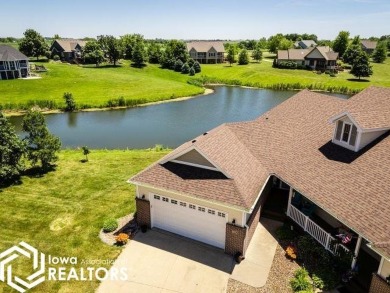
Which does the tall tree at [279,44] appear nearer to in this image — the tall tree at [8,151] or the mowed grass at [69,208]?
the mowed grass at [69,208]

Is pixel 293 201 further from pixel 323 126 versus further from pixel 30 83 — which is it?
pixel 30 83

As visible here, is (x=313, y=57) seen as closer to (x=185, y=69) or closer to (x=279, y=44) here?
(x=279, y=44)

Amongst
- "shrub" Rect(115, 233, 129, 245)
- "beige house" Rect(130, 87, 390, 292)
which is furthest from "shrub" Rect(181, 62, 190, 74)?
"shrub" Rect(115, 233, 129, 245)

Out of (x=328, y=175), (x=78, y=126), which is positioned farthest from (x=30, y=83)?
(x=328, y=175)

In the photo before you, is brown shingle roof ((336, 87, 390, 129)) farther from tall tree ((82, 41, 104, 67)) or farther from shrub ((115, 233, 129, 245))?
tall tree ((82, 41, 104, 67))

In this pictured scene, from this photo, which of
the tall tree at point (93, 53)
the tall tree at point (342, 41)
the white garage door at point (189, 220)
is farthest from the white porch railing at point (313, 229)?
the tall tree at point (342, 41)

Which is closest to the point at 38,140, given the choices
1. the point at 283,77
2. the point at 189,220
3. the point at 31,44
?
the point at 189,220
